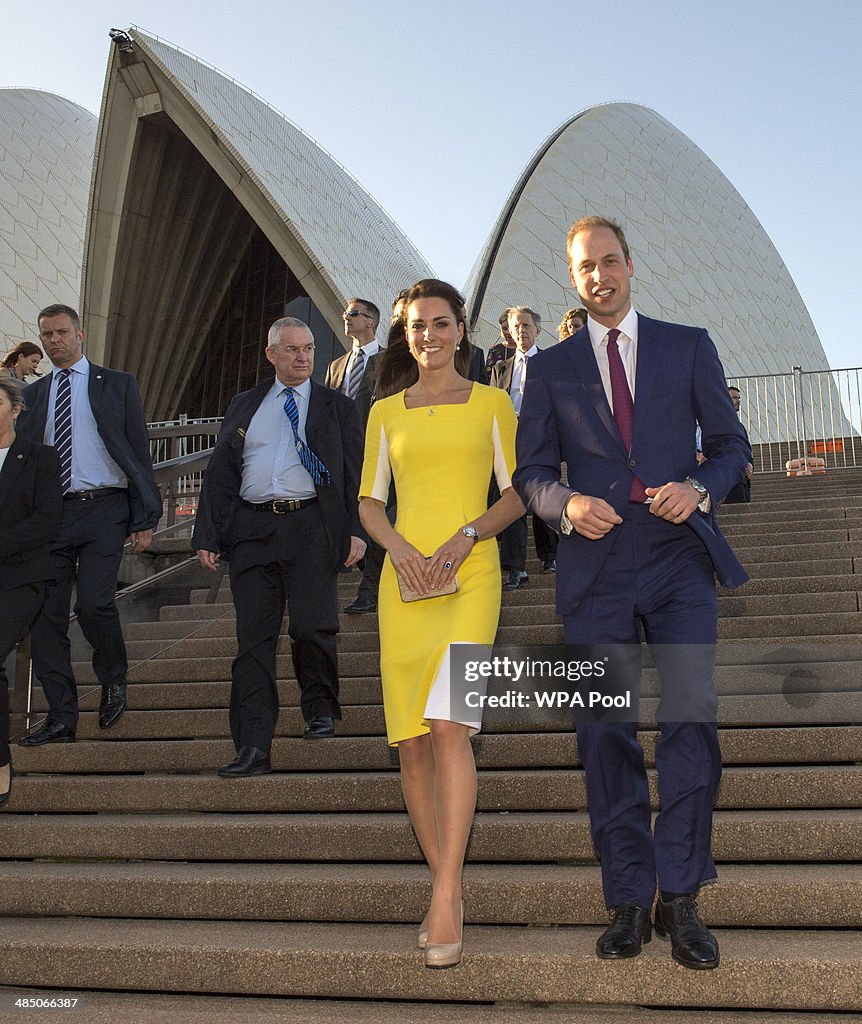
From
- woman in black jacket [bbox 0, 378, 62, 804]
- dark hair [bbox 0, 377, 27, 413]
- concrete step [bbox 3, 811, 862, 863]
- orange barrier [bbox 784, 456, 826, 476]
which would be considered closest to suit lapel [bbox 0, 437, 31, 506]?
woman in black jacket [bbox 0, 378, 62, 804]

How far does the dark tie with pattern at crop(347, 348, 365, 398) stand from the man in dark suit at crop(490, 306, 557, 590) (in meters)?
0.93

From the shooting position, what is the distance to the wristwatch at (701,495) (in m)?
2.30

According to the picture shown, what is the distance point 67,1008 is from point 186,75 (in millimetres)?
18924

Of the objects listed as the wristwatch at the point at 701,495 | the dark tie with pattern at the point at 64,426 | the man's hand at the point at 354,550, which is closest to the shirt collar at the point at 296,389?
the man's hand at the point at 354,550

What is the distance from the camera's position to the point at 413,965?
8.05 ft

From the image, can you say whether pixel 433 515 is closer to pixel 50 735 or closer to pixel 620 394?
pixel 620 394

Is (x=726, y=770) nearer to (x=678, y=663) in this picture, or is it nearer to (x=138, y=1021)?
(x=678, y=663)

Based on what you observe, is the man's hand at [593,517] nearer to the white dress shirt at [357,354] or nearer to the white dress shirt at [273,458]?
the white dress shirt at [273,458]

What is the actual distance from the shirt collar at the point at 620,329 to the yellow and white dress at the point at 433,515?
33 centimetres

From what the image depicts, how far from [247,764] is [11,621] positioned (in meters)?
1.07

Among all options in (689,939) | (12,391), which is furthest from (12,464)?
(689,939)

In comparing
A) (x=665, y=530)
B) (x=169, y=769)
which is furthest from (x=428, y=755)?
(x=169, y=769)

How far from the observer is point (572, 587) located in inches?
93.6

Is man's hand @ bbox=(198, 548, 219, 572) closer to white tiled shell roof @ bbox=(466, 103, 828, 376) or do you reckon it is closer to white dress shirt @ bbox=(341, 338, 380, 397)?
white dress shirt @ bbox=(341, 338, 380, 397)
